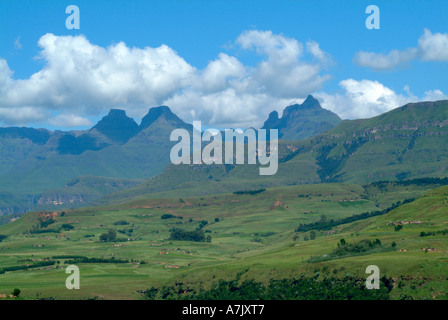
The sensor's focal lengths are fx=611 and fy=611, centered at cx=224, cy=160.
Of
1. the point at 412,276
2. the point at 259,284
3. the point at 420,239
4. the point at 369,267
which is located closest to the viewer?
the point at 412,276
